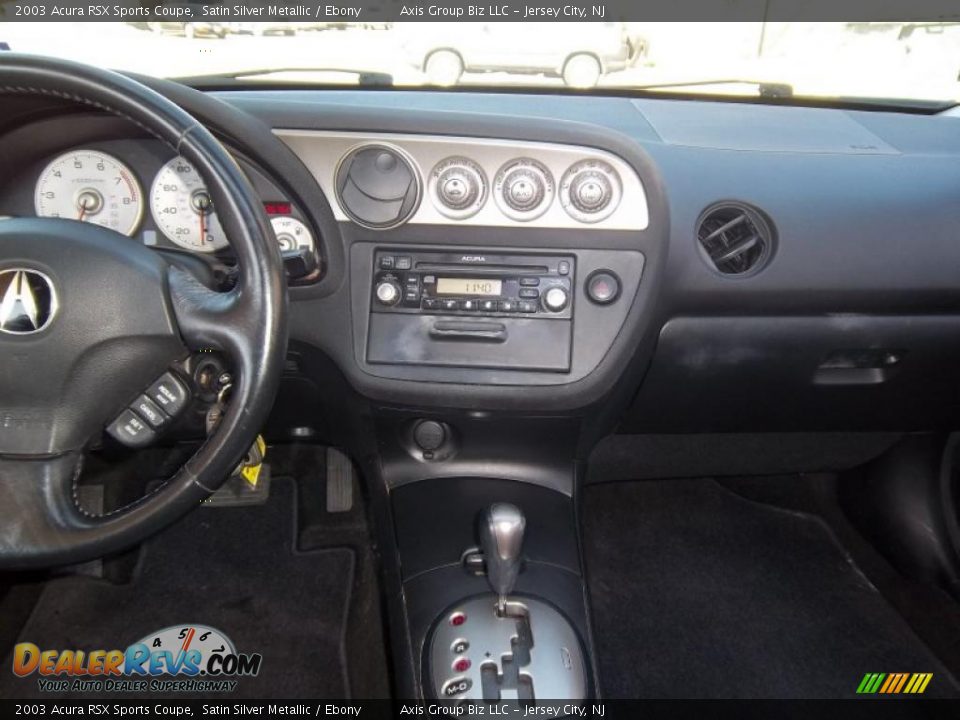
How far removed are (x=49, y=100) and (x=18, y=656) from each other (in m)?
1.43

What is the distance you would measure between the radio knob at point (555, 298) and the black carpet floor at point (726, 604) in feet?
2.57

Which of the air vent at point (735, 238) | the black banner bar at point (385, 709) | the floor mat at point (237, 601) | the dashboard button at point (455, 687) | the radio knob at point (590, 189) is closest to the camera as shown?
the dashboard button at point (455, 687)

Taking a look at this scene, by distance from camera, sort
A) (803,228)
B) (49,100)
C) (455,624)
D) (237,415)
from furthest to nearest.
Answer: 1. (803,228)
2. (455,624)
3. (49,100)
4. (237,415)

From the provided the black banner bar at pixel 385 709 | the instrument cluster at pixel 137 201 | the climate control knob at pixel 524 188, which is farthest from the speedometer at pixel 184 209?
the black banner bar at pixel 385 709

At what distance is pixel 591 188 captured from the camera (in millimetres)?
1394

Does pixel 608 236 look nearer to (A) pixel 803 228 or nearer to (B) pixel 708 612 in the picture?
(A) pixel 803 228

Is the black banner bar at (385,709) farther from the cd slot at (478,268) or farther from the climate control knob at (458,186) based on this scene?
A: the climate control knob at (458,186)

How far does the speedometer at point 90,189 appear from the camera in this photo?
1.37m

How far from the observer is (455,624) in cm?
139

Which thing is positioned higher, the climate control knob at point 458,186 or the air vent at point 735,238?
the climate control knob at point 458,186

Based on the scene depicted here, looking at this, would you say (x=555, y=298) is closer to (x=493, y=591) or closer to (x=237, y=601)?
(x=493, y=591)

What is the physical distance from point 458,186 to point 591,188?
253 millimetres

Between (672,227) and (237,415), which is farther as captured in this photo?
(672,227)
